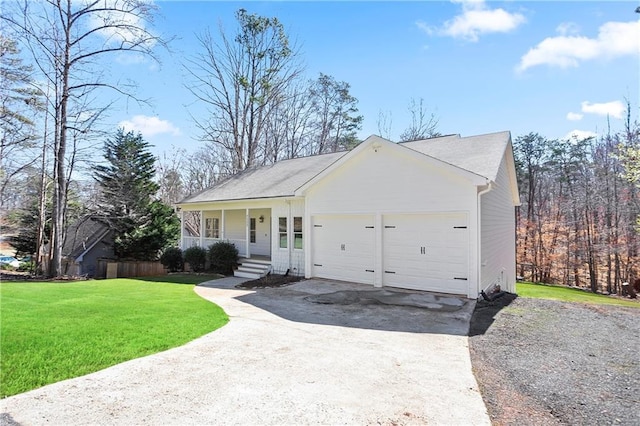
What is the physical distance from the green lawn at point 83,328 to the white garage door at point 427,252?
5.22m

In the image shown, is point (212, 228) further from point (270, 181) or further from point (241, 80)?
point (241, 80)

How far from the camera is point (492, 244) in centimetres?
1050

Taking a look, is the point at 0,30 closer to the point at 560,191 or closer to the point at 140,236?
the point at 140,236

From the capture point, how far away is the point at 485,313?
7672 mm

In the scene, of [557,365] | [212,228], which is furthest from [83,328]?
[212,228]

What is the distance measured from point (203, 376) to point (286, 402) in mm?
1194

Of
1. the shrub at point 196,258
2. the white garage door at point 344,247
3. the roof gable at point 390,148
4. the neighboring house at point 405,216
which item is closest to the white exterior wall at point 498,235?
the neighboring house at point 405,216

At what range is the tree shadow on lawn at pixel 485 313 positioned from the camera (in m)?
6.50

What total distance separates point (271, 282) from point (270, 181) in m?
5.50

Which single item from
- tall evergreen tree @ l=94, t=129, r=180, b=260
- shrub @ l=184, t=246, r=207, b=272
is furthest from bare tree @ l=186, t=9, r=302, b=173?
shrub @ l=184, t=246, r=207, b=272

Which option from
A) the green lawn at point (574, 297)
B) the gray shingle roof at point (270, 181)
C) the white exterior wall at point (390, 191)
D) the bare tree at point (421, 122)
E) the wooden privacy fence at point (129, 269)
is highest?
the bare tree at point (421, 122)

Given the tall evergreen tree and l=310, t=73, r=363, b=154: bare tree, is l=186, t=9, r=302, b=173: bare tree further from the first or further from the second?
the tall evergreen tree

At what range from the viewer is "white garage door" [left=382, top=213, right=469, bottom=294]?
9.07 metres

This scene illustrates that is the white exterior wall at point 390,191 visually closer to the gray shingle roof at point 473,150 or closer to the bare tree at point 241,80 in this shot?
the gray shingle roof at point 473,150
